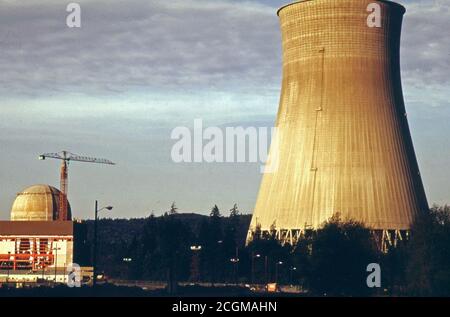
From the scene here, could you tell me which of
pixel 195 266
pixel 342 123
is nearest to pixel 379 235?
pixel 342 123

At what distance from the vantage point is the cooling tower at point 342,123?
72375 mm

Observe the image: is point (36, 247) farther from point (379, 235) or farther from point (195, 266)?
point (379, 235)

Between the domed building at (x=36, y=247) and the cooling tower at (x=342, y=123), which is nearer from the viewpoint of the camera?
the cooling tower at (x=342, y=123)

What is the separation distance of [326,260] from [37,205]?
5342 cm

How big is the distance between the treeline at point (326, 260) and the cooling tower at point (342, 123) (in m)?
2.24

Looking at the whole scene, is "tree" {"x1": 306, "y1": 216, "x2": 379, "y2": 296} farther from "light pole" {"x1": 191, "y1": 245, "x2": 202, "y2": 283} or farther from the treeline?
"light pole" {"x1": 191, "y1": 245, "x2": 202, "y2": 283}

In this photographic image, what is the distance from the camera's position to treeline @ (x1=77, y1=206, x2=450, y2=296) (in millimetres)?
62250

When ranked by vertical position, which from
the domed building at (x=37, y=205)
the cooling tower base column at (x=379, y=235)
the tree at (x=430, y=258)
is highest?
the domed building at (x=37, y=205)

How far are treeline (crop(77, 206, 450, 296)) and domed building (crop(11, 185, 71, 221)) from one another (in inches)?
580

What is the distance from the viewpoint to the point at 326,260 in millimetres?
67438

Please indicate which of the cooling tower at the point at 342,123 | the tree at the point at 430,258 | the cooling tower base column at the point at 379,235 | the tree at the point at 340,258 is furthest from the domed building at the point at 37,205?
the tree at the point at 430,258

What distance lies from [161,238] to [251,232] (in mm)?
13823

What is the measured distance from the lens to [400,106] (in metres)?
73.8

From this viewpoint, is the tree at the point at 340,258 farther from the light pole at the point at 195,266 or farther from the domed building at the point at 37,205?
the domed building at the point at 37,205
